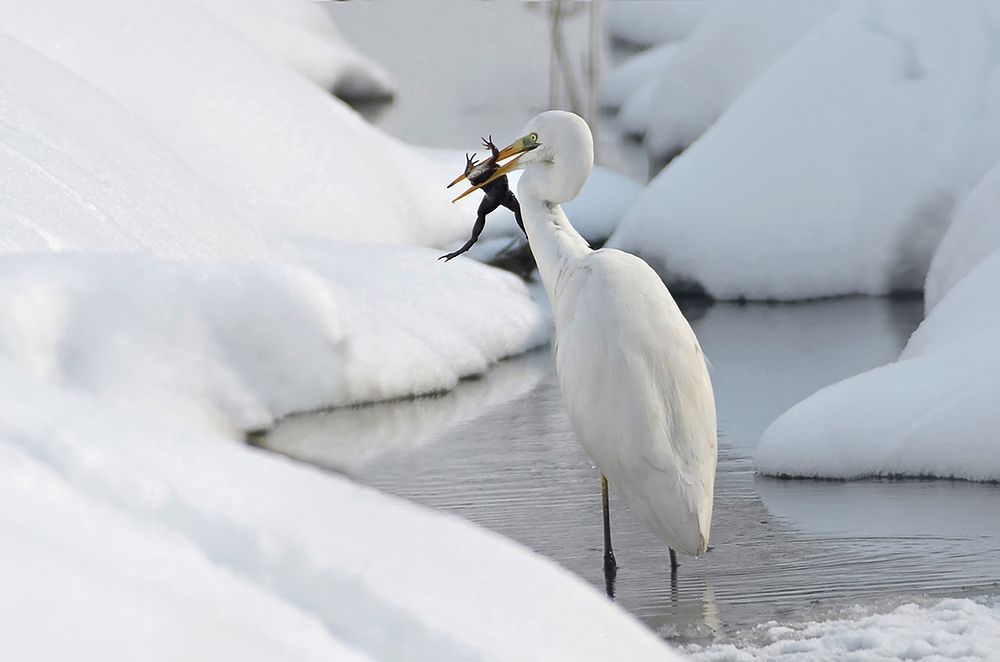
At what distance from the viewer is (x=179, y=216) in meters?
6.41

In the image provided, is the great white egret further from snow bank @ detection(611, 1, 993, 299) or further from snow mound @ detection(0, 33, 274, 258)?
snow bank @ detection(611, 1, 993, 299)

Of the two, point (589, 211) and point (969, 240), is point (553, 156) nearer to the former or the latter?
point (969, 240)

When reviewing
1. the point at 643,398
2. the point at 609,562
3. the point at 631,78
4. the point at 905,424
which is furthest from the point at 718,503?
the point at 631,78

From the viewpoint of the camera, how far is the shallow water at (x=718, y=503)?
3.60 metres

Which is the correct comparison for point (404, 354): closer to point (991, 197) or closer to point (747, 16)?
point (991, 197)

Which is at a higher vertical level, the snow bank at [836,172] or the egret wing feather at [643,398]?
the egret wing feather at [643,398]

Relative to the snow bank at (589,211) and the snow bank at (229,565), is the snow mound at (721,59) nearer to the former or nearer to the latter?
the snow bank at (589,211)

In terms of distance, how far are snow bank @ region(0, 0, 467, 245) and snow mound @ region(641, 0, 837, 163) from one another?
3463mm

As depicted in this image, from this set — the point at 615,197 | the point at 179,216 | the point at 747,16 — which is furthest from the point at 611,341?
the point at 747,16

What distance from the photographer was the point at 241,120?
Answer: 880 centimetres

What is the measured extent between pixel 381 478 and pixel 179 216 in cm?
196

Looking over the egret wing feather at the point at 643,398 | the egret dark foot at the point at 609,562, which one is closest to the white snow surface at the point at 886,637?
the egret wing feather at the point at 643,398

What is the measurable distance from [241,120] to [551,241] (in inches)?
188

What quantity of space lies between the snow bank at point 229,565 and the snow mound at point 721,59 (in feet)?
34.3
